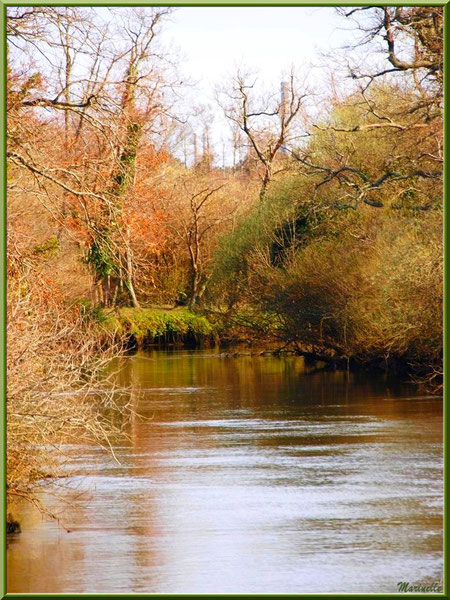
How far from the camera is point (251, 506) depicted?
1289 centimetres

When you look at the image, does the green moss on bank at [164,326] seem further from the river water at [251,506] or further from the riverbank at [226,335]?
the river water at [251,506]

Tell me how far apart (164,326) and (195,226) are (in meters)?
5.15

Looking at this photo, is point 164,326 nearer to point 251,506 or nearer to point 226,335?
point 226,335

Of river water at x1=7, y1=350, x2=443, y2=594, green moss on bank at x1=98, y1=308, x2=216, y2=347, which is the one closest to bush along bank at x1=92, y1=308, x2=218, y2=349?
green moss on bank at x1=98, y1=308, x2=216, y2=347

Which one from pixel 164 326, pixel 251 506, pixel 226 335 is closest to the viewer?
pixel 251 506

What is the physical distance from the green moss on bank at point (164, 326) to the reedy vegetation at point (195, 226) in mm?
96

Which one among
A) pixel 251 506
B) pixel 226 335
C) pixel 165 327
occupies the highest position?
pixel 165 327

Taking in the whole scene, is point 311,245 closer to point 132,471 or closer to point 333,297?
point 333,297

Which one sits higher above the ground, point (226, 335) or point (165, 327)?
point (165, 327)

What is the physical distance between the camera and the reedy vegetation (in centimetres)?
1220

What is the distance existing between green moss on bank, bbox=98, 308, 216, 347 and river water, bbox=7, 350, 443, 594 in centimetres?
1454

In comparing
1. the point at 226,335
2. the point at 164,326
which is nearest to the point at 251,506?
the point at 226,335

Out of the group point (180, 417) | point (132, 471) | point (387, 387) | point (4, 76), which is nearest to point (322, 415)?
point (180, 417)

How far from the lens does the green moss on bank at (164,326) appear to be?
37.0m
